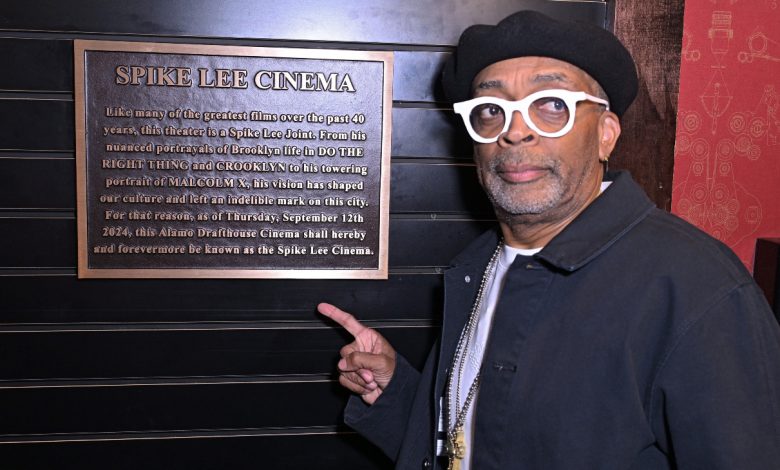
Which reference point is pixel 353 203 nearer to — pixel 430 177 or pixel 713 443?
pixel 430 177

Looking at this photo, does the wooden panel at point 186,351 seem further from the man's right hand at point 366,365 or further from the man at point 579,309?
the man at point 579,309

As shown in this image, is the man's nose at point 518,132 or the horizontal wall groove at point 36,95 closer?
the man's nose at point 518,132

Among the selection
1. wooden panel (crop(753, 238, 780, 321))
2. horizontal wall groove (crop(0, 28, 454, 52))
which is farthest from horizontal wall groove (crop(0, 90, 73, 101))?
wooden panel (crop(753, 238, 780, 321))

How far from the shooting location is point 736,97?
228cm

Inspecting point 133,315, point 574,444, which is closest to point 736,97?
point 574,444

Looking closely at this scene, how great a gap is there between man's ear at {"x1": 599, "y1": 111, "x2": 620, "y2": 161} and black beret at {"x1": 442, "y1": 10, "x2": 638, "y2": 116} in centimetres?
3

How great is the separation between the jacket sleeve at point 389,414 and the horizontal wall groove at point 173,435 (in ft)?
1.27

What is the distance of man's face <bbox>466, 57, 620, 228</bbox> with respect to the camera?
5.17ft

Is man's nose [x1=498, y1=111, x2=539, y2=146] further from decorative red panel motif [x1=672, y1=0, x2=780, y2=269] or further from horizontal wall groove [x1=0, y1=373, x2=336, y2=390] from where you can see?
horizontal wall groove [x1=0, y1=373, x2=336, y2=390]

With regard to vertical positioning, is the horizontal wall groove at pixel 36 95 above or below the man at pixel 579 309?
above

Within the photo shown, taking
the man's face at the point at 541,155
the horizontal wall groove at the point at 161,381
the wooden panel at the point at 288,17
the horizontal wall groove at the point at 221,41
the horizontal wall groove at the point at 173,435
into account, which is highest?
the wooden panel at the point at 288,17

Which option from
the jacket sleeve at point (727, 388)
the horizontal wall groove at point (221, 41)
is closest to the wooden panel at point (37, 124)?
the horizontal wall groove at point (221, 41)

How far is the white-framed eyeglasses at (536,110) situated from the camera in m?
1.55

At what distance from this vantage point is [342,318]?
2.18 m
